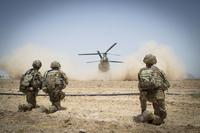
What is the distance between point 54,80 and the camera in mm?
13594

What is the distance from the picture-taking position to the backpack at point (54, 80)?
13.6m

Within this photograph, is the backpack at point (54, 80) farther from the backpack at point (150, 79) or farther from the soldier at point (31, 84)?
the backpack at point (150, 79)

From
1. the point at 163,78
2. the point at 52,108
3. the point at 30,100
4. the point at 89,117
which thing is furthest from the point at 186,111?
the point at 30,100

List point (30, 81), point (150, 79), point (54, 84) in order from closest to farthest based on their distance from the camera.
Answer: point (150, 79) < point (54, 84) < point (30, 81)

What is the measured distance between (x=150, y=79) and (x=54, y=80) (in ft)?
14.7

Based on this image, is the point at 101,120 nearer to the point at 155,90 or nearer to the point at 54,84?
the point at 155,90

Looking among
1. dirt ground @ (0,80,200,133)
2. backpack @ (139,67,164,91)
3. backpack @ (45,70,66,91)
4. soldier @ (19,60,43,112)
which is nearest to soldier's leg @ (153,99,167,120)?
dirt ground @ (0,80,200,133)

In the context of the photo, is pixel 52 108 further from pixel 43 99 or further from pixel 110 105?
pixel 43 99

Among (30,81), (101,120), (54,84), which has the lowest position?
(101,120)

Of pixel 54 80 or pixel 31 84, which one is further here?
pixel 31 84

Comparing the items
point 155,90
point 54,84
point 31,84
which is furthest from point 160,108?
point 31,84

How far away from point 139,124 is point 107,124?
1094 mm

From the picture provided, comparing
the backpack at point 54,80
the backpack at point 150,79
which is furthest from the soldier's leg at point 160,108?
the backpack at point 54,80

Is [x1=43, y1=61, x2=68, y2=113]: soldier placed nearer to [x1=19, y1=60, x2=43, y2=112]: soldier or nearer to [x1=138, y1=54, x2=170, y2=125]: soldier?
[x1=19, y1=60, x2=43, y2=112]: soldier
